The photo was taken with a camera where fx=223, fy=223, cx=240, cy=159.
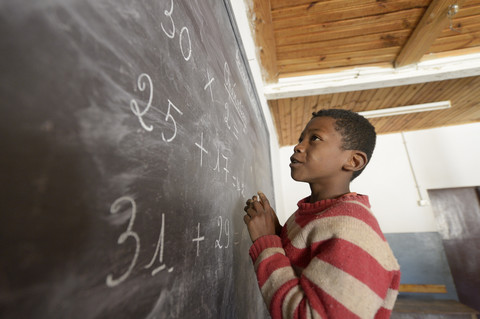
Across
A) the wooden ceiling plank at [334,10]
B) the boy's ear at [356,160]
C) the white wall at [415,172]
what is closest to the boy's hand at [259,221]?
the boy's ear at [356,160]

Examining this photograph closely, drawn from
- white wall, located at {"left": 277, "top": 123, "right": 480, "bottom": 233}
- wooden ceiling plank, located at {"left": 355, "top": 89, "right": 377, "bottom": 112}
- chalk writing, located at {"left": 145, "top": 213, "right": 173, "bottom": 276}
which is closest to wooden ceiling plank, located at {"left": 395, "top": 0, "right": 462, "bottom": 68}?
wooden ceiling plank, located at {"left": 355, "top": 89, "right": 377, "bottom": 112}

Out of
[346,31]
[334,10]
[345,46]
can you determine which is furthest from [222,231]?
[345,46]

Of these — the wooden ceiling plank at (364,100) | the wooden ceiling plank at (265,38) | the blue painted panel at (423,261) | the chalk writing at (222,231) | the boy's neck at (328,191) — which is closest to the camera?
the chalk writing at (222,231)

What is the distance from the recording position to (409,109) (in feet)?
10.6

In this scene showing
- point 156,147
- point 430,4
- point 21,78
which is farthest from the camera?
point 430,4

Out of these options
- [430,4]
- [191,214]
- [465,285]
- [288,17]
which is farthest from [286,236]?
[465,285]

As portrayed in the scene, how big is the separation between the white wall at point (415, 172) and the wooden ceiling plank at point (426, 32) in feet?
8.75

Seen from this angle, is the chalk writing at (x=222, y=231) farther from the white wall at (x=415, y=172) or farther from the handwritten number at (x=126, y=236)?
the white wall at (x=415, y=172)

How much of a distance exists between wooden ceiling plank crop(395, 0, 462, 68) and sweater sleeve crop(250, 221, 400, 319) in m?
1.96

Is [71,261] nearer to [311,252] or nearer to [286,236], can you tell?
[311,252]

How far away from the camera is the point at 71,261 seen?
22 centimetres

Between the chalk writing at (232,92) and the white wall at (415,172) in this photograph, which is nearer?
the chalk writing at (232,92)

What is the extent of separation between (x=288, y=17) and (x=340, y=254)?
1.79 meters

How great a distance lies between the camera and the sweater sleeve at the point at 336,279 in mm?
431
